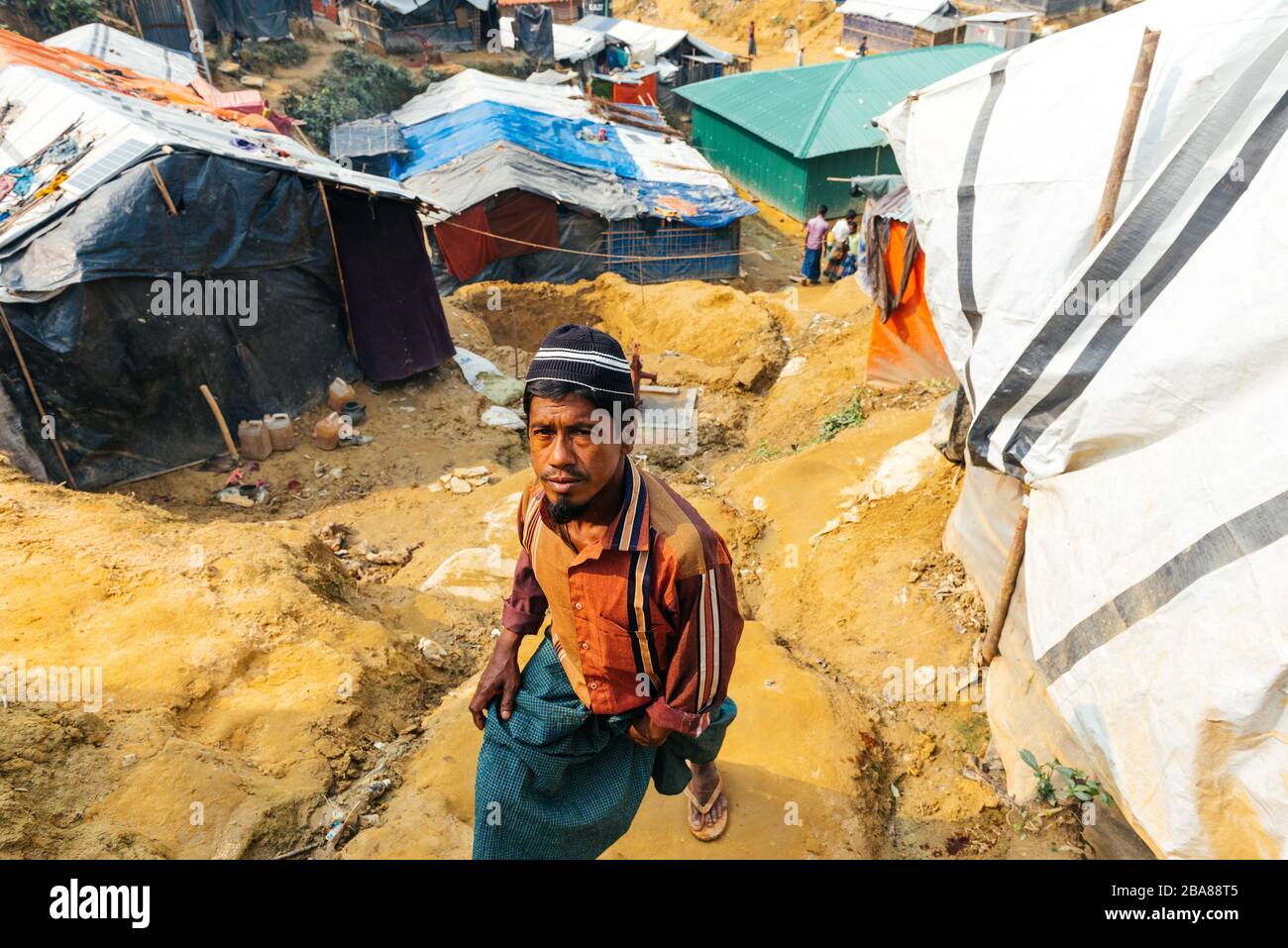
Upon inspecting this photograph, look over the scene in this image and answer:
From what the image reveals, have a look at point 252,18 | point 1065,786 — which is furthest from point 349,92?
point 1065,786

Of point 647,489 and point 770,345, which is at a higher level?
point 647,489

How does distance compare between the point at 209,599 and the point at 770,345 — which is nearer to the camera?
the point at 209,599

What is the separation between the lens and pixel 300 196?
900 cm

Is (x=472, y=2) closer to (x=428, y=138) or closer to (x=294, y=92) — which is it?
(x=294, y=92)

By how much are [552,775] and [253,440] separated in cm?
728

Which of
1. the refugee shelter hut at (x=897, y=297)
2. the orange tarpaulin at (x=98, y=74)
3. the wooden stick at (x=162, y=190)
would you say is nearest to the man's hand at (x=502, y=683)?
the refugee shelter hut at (x=897, y=297)

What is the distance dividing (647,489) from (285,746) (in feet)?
8.66

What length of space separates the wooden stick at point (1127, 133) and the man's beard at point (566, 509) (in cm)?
270

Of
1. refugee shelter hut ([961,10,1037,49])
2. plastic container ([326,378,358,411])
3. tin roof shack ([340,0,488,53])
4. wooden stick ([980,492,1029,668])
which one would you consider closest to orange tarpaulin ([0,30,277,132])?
plastic container ([326,378,358,411])

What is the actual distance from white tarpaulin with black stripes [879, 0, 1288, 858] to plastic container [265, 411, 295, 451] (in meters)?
7.45

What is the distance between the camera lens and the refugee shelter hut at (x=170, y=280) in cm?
731

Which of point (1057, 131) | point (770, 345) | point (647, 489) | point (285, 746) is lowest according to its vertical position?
point (770, 345)

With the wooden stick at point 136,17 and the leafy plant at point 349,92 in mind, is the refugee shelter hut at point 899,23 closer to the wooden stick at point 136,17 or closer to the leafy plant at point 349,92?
the leafy plant at point 349,92

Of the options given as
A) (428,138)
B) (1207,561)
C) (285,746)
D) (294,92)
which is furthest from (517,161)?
(1207,561)
